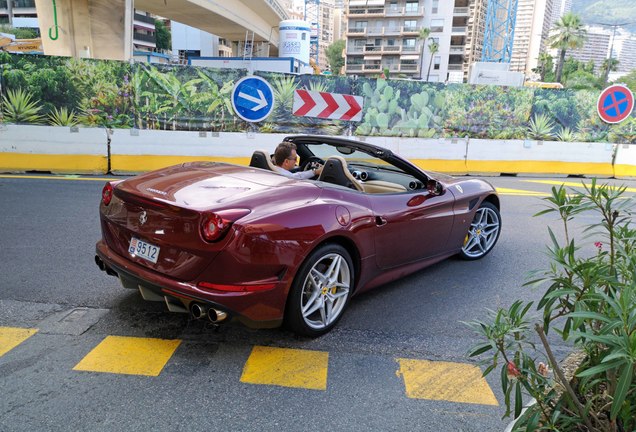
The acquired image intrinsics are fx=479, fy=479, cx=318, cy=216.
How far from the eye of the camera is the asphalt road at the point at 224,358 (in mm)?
2520

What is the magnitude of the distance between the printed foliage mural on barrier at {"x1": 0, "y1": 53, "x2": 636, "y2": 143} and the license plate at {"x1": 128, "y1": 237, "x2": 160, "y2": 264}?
758cm

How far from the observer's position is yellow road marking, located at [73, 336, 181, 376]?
2.92m

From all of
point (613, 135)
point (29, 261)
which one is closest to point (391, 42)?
point (613, 135)

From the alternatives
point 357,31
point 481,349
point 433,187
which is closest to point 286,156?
point 433,187

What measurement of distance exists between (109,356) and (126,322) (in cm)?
50

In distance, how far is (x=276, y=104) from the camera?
35.2ft

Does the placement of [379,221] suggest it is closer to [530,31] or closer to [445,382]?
[445,382]

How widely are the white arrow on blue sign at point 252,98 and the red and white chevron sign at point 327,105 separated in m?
0.63

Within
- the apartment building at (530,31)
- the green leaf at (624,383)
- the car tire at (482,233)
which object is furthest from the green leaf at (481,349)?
the apartment building at (530,31)

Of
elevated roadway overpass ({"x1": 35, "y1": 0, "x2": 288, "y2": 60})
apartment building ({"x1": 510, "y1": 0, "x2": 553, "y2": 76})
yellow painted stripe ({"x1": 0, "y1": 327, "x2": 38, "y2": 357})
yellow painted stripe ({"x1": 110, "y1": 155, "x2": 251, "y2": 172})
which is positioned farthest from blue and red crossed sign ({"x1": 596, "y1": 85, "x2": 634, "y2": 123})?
apartment building ({"x1": 510, "y1": 0, "x2": 553, "y2": 76})

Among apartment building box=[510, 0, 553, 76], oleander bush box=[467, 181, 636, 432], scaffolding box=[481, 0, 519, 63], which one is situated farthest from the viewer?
apartment building box=[510, 0, 553, 76]

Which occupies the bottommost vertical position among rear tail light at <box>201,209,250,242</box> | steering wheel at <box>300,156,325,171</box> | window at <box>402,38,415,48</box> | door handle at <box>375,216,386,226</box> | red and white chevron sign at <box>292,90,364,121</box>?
door handle at <box>375,216,386,226</box>

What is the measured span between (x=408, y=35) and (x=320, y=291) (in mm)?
94631

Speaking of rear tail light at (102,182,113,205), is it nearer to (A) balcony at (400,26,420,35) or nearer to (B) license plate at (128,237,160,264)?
(B) license plate at (128,237,160,264)
